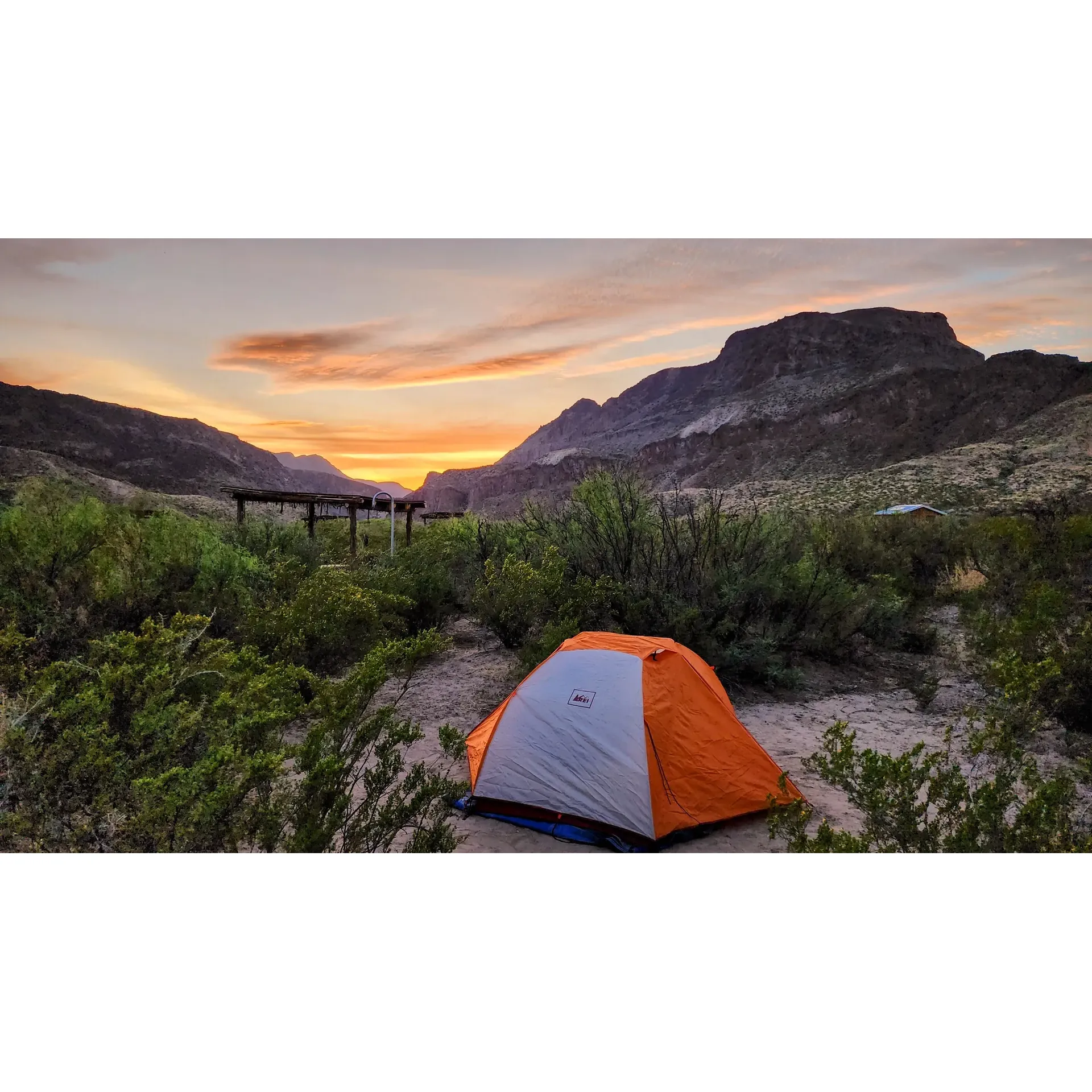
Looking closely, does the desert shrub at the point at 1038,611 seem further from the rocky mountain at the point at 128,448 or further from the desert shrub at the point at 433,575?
the rocky mountain at the point at 128,448

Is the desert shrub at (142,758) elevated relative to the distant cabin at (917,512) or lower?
lower

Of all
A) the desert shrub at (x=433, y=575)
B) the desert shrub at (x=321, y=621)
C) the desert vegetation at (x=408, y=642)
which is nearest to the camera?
the desert vegetation at (x=408, y=642)

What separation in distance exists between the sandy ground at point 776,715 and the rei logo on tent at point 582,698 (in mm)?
783

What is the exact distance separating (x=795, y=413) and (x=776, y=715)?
1559 inches

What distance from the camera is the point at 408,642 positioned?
482cm

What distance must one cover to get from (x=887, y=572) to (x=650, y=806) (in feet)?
25.9

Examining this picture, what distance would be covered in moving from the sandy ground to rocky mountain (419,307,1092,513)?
4.99 meters

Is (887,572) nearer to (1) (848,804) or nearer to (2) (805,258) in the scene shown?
(2) (805,258)

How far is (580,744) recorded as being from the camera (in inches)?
146

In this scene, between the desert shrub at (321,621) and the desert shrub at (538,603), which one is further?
the desert shrub at (538,603)

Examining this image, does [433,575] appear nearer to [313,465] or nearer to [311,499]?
[313,465]

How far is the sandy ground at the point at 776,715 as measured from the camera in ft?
11.7

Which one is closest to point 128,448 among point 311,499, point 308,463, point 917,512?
point 311,499

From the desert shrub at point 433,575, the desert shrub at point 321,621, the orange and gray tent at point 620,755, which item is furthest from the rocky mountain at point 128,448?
the orange and gray tent at point 620,755
